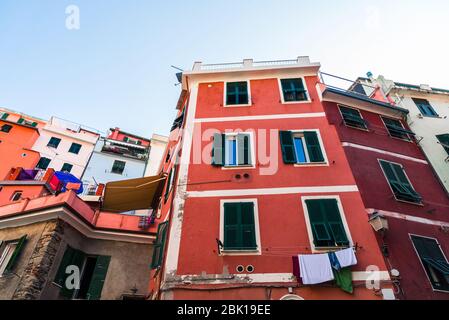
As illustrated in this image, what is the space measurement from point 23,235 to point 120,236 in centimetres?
343

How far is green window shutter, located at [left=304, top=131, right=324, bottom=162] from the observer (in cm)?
1099

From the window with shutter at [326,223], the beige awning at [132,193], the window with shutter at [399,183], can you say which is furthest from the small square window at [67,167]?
the window with shutter at [399,183]

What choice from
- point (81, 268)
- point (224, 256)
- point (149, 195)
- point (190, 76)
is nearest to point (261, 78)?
point (190, 76)

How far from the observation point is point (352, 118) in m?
13.4

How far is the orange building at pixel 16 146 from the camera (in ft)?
78.1

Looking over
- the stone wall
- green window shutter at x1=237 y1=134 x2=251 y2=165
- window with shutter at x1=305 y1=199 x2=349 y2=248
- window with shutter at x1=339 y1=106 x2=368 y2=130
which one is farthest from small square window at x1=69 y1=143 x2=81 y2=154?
window with shutter at x1=305 y1=199 x2=349 y2=248

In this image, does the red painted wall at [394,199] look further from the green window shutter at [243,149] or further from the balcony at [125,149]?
the balcony at [125,149]

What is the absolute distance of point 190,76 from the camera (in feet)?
47.0

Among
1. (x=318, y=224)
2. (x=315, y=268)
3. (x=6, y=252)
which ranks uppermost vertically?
(x=318, y=224)

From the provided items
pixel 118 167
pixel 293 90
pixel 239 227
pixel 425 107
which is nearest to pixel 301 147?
pixel 293 90

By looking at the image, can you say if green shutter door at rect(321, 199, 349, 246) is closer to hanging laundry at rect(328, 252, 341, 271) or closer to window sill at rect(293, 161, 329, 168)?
hanging laundry at rect(328, 252, 341, 271)

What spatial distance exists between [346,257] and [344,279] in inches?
24.7

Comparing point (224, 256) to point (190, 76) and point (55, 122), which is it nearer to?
point (190, 76)

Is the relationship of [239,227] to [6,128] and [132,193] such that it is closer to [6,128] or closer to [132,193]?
[132,193]
